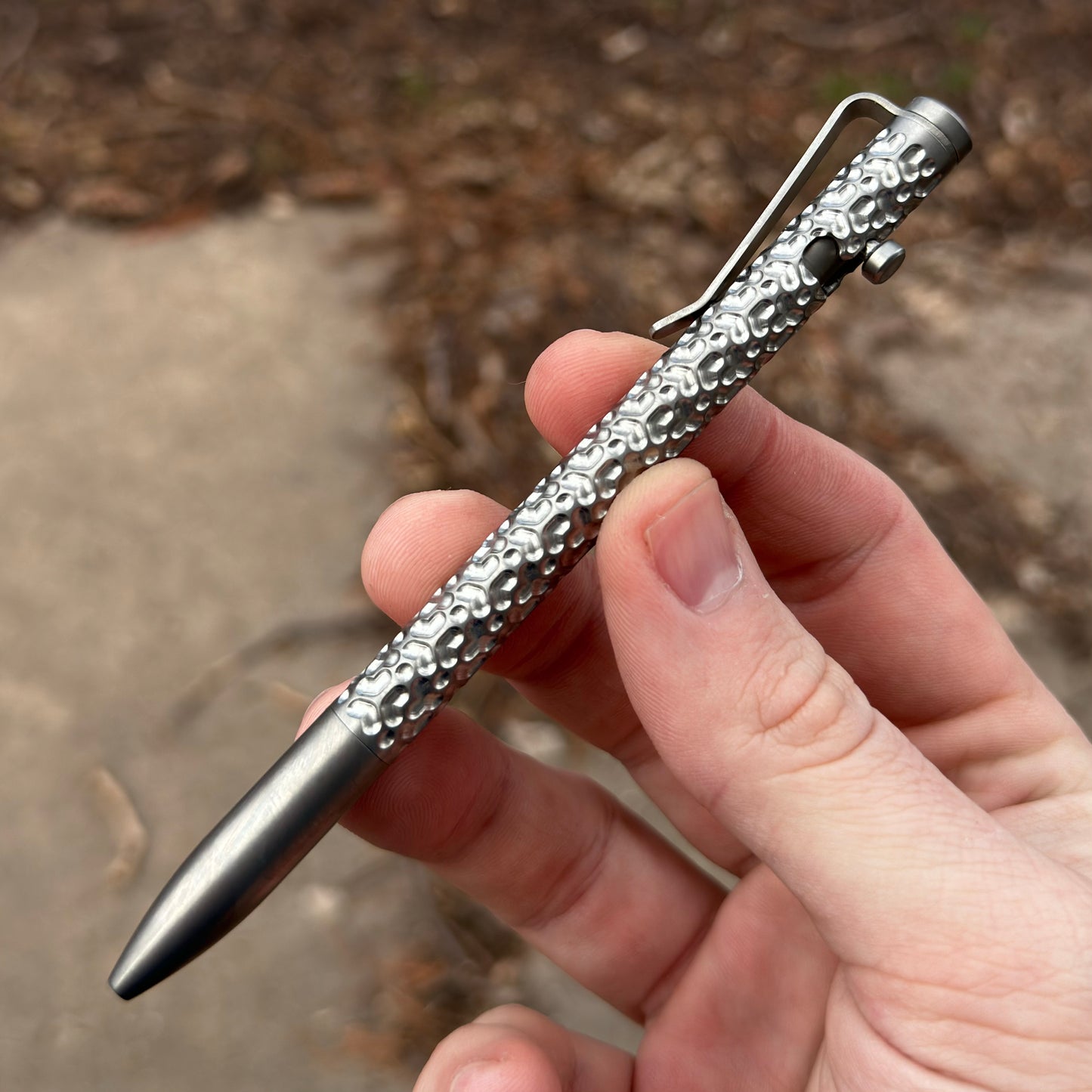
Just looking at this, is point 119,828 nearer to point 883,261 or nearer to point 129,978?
point 129,978

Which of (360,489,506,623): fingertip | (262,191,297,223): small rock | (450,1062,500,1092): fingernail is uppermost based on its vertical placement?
(360,489,506,623): fingertip

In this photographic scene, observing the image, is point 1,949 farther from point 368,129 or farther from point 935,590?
point 368,129

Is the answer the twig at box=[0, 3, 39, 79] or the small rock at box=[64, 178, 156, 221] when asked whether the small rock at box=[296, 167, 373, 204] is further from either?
the twig at box=[0, 3, 39, 79]

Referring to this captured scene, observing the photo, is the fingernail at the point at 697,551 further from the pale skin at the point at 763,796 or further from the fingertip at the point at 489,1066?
the fingertip at the point at 489,1066

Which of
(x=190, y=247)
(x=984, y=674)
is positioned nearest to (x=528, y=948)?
(x=984, y=674)

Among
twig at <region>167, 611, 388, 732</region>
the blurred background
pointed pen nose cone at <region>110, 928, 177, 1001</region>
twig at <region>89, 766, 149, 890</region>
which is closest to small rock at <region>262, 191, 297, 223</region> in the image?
the blurred background

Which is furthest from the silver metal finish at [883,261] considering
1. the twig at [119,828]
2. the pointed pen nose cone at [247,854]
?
the twig at [119,828]

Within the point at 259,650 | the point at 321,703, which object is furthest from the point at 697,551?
the point at 259,650
